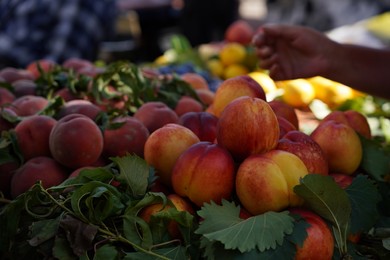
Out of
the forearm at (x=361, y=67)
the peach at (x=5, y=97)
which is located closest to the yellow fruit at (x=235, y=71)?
the forearm at (x=361, y=67)

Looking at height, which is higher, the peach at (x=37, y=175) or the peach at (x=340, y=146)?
the peach at (x=340, y=146)

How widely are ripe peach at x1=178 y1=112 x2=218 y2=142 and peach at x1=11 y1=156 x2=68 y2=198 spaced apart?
0.32m

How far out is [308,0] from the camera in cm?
407

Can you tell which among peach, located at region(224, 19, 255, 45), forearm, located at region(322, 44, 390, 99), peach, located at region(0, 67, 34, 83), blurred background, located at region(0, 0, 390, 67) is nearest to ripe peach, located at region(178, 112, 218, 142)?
forearm, located at region(322, 44, 390, 99)

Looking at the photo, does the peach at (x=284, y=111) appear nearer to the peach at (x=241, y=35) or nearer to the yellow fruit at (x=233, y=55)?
the yellow fruit at (x=233, y=55)

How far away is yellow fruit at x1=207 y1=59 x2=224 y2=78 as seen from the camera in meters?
2.91

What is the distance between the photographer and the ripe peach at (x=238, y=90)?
129 centimetres

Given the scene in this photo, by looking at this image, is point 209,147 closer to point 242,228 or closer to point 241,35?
point 242,228

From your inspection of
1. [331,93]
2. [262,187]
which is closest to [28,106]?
[262,187]

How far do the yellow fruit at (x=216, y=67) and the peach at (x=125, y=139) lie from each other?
1660 millimetres

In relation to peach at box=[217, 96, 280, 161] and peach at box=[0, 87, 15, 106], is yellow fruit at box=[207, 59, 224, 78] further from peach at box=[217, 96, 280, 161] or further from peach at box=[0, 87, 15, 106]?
peach at box=[217, 96, 280, 161]

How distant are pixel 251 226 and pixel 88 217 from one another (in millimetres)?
307

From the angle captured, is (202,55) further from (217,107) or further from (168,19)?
(168,19)

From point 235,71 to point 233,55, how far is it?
11 centimetres
